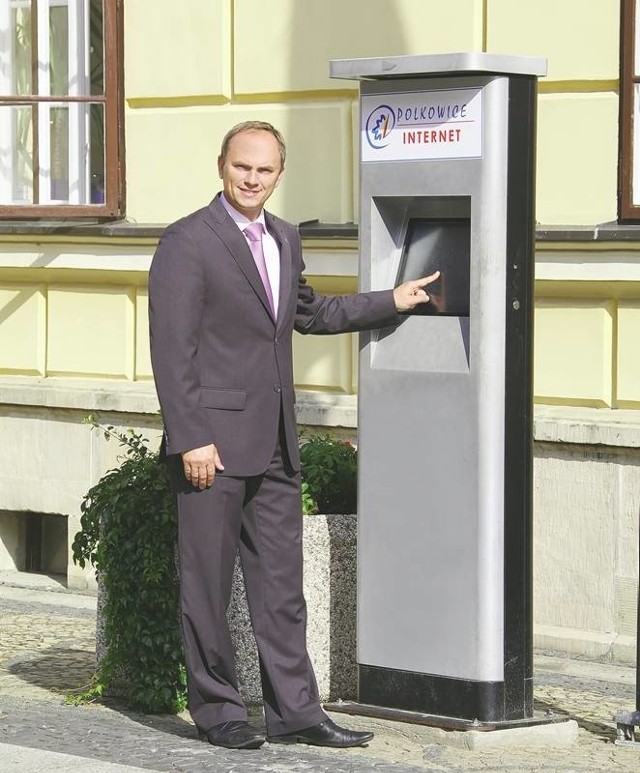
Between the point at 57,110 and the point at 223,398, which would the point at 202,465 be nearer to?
the point at 223,398

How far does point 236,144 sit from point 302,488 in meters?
1.25

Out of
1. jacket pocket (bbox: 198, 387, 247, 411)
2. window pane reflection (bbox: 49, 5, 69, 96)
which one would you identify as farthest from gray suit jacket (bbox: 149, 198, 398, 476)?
window pane reflection (bbox: 49, 5, 69, 96)

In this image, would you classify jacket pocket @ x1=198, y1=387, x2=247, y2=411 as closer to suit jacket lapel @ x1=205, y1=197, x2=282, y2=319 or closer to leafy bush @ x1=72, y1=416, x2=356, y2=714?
suit jacket lapel @ x1=205, y1=197, x2=282, y2=319

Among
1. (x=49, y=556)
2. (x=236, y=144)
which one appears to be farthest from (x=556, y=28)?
(x=49, y=556)

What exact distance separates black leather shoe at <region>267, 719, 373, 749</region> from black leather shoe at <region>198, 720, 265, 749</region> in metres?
0.10

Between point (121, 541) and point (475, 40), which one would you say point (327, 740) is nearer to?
point (121, 541)

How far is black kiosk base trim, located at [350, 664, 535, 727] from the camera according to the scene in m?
5.48

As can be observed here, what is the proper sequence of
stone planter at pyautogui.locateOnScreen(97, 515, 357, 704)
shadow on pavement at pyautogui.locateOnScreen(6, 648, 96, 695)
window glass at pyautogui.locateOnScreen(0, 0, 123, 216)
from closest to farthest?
1. stone planter at pyautogui.locateOnScreen(97, 515, 357, 704)
2. shadow on pavement at pyautogui.locateOnScreen(6, 648, 96, 695)
3. window glass at pyautogui.locateOnScreen(0, 0, 123, 216)

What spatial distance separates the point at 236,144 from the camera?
545 cm

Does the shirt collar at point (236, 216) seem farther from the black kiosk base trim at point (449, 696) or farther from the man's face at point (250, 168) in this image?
the black kiosk base trim at point (449, 696)

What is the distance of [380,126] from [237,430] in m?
1.05

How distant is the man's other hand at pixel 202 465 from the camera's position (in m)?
5.36

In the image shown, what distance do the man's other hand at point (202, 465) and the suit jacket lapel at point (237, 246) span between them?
0.47 metres

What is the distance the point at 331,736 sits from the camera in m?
5.49
